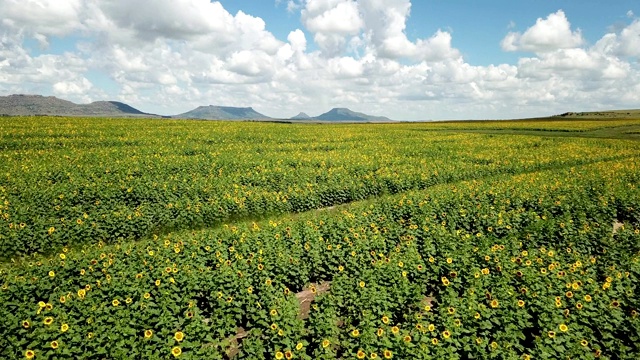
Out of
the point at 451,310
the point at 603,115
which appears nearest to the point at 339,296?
the point at 451,310

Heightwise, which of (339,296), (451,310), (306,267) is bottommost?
(306,267)

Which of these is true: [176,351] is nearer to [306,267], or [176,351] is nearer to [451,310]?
[306,267]

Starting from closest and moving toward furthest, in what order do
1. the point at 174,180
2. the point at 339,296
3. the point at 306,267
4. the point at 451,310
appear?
the point at 451,310, the point at 339,296, the point at 306,267, the point at 174,180

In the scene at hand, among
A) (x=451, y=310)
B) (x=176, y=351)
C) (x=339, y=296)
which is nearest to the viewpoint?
(x=176, y=351)

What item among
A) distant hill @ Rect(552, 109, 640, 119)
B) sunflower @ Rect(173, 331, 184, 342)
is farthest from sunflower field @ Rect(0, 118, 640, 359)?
distant hill @ Rect(552, 109, 640, 119)

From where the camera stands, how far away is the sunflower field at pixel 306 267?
625 cm

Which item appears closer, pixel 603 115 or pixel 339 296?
pixel 339 296

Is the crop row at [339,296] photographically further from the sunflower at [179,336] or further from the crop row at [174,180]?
the crop row at [174,180]

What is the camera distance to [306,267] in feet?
31.4

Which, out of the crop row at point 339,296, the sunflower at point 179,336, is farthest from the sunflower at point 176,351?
the sunflower at point 179,336

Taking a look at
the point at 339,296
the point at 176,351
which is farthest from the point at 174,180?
the point at 176,351

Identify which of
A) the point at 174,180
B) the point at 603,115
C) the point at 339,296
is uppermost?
the point at 603,115

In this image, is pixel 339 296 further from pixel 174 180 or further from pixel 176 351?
pixel 174 180

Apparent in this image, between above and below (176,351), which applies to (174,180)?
above
